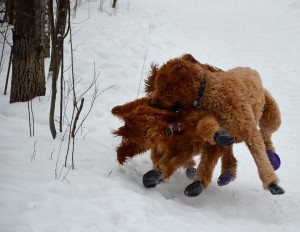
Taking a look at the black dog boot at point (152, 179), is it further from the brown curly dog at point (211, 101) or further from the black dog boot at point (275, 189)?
the black dog boot at point (275, 189)

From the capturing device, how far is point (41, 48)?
456 cm

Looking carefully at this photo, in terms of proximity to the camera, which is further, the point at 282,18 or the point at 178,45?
the point at 282,18

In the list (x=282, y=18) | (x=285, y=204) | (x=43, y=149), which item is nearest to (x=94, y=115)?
(x=43, y=149)

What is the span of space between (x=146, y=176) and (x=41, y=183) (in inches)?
35.9

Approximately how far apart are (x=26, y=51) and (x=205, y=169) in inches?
106

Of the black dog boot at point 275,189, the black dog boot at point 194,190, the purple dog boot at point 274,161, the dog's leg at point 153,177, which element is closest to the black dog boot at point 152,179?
the dog's leg at point 153,177

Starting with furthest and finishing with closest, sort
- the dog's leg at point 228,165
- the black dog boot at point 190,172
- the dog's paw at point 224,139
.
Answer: the black dog boot at point 190,172 → the dog's leg at point 228,165 → the dog's paw at point 224,139

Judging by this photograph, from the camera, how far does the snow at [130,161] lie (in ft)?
8.10

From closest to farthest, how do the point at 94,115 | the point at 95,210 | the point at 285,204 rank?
the point at 95,210, the point at 285,204, the point at 94,115

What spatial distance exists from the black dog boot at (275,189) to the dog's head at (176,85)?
97 cm

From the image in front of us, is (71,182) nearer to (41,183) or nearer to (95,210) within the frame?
(41,183)

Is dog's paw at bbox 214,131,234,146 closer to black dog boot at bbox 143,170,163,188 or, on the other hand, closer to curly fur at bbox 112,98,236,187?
curly fur at bbox 112,98,236,187

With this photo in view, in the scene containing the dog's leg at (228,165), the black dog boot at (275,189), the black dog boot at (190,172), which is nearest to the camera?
the black dog boot at (275,189)

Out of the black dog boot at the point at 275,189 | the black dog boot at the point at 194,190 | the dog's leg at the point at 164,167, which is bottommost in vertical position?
the black dog boot at the point at 194,190
